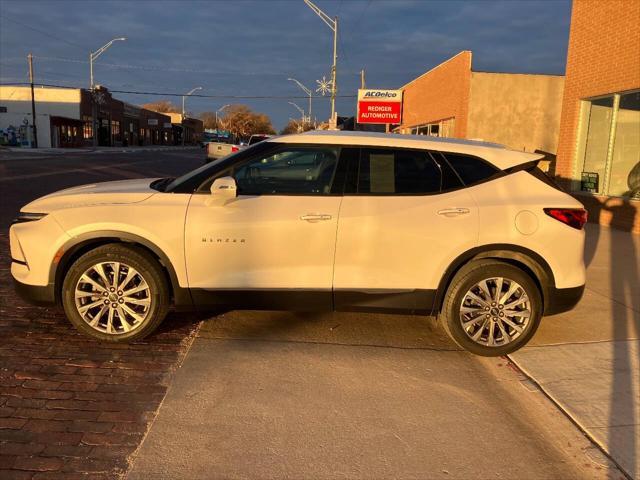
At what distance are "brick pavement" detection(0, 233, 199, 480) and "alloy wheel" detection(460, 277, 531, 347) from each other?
2.42 meters

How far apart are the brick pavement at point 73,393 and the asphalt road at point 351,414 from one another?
164 mm

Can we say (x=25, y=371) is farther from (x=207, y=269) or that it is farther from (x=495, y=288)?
(x=495, y=288)

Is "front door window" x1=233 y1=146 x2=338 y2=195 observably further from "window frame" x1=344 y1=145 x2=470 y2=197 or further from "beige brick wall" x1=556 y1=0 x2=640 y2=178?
"beige brick wall" x1=556 y1=0 x2=640 y2=178

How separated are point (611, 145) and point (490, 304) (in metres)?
9.01

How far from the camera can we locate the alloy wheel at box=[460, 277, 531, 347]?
464 cm

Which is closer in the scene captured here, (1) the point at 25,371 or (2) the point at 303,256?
(1) the point at 25,371

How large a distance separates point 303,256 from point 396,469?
1.93 m

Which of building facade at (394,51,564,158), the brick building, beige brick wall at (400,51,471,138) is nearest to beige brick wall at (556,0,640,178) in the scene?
the brick building

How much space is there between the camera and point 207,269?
4.55m

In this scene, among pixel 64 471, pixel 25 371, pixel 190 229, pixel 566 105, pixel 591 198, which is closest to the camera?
pixel 64 471

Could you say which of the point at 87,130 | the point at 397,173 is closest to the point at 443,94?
the point at 397,173

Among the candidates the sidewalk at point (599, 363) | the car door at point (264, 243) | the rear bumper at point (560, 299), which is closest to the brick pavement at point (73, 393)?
the car door at point (264, 243)

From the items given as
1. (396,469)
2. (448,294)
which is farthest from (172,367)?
(448,294)

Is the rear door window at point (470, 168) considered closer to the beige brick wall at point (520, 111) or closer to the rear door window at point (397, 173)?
the rear door window at point (397, 173)
